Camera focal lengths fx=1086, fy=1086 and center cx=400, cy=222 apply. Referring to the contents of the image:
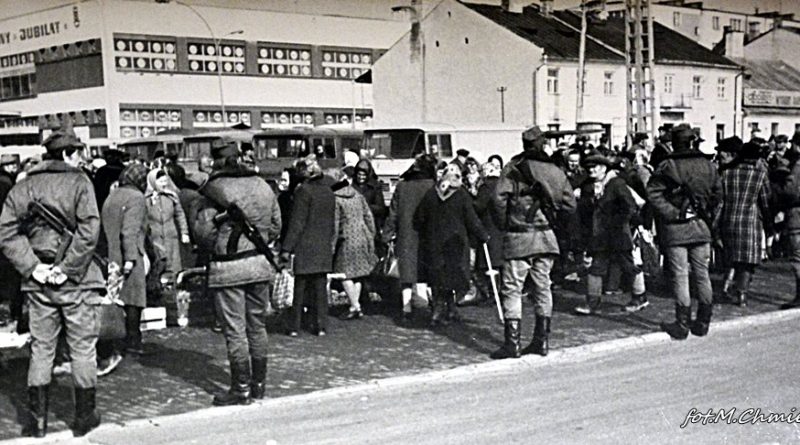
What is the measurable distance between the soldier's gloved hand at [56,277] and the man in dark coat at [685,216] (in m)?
5.94

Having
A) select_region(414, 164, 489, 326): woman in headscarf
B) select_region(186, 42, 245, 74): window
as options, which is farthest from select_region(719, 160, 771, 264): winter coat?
select_region(186, 42, 245, 74): window

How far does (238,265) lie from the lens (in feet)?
27.1

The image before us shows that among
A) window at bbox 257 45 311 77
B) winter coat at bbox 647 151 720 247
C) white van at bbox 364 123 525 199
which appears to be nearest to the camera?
winter coat at bbox 647 151 720 247

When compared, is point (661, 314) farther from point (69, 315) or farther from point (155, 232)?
point (69, 315)

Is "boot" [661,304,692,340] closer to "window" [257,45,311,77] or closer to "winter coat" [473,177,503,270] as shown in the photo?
"winter coat" [473,177,503,270]

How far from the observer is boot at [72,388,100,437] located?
293 inches

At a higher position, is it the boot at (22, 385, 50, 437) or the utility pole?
the utility pole

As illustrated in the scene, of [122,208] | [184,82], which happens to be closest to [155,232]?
[122,208]

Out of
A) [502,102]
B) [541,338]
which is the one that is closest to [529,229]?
[541,338]

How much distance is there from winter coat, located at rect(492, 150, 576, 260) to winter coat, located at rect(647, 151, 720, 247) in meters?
1.18

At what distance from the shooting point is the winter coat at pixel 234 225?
827cm

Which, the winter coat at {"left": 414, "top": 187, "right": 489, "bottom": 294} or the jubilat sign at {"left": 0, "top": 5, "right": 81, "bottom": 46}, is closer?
the winter coat at {"left": 414, "top": 187, "right": 489, "bottom": 294}

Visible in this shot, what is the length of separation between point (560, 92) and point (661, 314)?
3639cm

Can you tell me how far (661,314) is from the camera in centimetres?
1216
